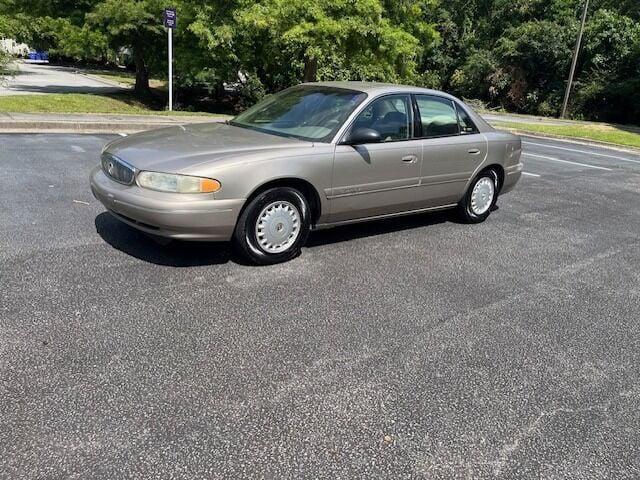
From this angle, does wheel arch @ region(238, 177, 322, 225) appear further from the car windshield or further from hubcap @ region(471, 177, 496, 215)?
hubcap @ region(471, 177, 496, 215)

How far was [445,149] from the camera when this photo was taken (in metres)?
5.78

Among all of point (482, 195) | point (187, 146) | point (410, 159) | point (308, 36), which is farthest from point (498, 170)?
point (308, 36)

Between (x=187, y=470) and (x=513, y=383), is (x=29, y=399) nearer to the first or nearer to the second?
(x=187, y=470)

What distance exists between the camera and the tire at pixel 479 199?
632 centimetres

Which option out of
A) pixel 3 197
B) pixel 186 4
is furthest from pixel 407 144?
pixel 186 4

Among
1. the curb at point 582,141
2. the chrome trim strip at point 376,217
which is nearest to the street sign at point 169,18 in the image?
the curb at point 582,141

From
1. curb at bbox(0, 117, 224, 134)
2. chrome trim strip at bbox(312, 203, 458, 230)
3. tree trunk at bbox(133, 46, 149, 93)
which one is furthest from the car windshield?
tree trunk at bbox(133, 46, 149, 93)

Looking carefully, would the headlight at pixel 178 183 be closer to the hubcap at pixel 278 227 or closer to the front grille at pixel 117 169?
the front grille at pixel 117 169

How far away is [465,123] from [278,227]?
2.72m

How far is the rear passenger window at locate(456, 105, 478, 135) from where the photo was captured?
6109 mm

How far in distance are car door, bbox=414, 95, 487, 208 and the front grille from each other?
2775 millimetres

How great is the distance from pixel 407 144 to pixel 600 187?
5663 mm

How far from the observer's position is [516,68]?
34375 millimetres

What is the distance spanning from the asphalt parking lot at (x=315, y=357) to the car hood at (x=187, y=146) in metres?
0.80
